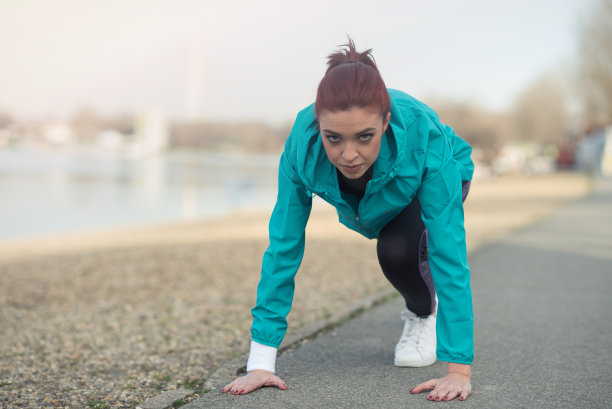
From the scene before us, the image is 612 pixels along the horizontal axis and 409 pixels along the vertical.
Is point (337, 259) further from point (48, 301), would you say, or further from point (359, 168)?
point (359, 168)

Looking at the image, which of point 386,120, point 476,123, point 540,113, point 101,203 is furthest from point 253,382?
point 540,113

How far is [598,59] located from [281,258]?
148 feet

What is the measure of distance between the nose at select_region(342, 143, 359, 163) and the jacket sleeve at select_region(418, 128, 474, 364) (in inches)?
13.9

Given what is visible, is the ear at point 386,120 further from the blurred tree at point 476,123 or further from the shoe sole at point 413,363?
the blurred tree at point 476,123

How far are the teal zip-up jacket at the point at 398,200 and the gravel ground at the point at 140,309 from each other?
0.83m

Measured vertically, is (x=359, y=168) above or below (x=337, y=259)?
above

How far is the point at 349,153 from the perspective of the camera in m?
2.25

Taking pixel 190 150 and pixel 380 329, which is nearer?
pixel 380 329

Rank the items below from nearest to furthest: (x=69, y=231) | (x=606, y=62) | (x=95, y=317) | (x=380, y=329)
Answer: (x=380, y=329), (x=95, y=317), (x=69, y=231), (x=606, y=62)

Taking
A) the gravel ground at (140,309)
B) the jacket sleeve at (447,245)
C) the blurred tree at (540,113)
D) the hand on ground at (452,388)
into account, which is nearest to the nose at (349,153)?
the jacket sleeve at (447,245)

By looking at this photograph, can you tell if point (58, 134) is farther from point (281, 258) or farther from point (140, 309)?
point (281, 258)

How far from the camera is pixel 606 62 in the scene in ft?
136

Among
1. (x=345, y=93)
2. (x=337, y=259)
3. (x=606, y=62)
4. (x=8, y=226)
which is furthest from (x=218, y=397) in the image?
(x=606, y=62)

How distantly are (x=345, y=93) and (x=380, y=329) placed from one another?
2.11 m
